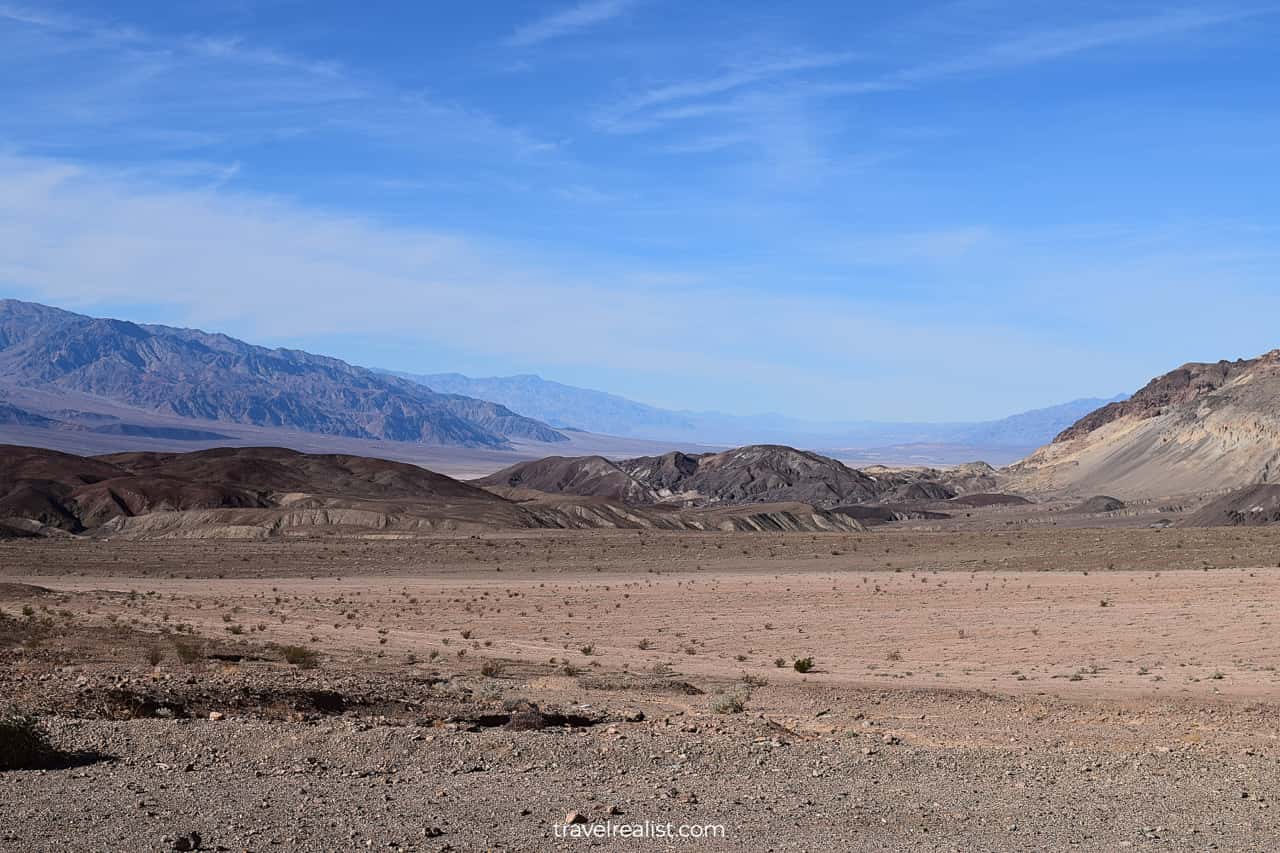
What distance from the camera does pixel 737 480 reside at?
152 metres

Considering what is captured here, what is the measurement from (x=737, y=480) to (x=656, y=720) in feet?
455

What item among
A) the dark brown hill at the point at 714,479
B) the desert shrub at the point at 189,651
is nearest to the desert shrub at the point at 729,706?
the desert shrub at the point at 189,651

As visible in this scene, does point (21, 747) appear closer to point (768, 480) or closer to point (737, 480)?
point (768, 480)

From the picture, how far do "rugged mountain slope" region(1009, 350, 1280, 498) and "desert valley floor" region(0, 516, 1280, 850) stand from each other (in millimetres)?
92919

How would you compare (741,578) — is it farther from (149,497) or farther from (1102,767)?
(149,497)

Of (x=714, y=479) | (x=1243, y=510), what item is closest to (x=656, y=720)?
(x=1243, y=510)

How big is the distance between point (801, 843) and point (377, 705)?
23.0 ft

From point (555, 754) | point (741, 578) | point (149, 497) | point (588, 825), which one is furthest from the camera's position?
point (149, 497)

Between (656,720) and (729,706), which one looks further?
(729,706)

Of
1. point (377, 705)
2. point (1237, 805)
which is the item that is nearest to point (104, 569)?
point (377, 705)

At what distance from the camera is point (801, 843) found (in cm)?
896

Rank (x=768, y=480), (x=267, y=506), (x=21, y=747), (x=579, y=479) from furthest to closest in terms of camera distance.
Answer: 1. (x=579, y=479)
2. (x=768, y=480)
3. (x=267, y=506)
4. (x=21, y=747)

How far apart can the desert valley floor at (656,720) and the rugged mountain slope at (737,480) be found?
10880 centimetres

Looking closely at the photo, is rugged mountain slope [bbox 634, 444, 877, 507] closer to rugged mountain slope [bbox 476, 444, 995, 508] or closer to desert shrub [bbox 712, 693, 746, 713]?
rugged mountain slope [bbox 476, 444, 995, 508]
